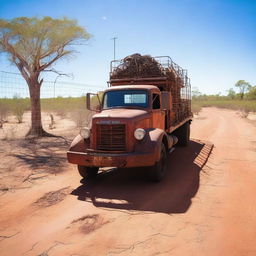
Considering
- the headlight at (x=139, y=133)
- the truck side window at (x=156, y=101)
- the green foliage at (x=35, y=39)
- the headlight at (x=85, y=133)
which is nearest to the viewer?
the headlight at (x=139, y=133)

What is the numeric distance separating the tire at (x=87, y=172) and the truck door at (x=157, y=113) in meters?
1.98

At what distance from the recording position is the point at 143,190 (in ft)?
17.7

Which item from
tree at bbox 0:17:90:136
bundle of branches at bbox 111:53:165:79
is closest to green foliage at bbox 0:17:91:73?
tree at bbox 0:17:90:136

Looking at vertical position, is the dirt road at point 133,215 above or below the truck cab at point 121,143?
below

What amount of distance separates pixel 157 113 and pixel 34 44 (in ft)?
29.1

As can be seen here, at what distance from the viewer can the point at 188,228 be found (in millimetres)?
3752

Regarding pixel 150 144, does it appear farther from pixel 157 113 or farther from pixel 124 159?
pixel 157 113

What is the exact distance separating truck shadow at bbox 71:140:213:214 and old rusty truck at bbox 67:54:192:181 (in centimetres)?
37

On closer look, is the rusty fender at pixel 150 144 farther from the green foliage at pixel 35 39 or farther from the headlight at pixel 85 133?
the green foliage at pixel 35 39

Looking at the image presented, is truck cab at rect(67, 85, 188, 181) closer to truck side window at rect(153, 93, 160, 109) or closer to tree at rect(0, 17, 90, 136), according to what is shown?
truck side window at rect(153, 93, 160, 109)

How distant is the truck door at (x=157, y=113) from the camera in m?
6.64

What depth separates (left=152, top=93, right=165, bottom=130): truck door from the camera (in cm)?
664

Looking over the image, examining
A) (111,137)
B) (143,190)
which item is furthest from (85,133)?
(143,190)

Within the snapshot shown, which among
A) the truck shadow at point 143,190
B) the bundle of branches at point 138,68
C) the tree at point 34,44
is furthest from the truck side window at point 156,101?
the tree at point 34,44
